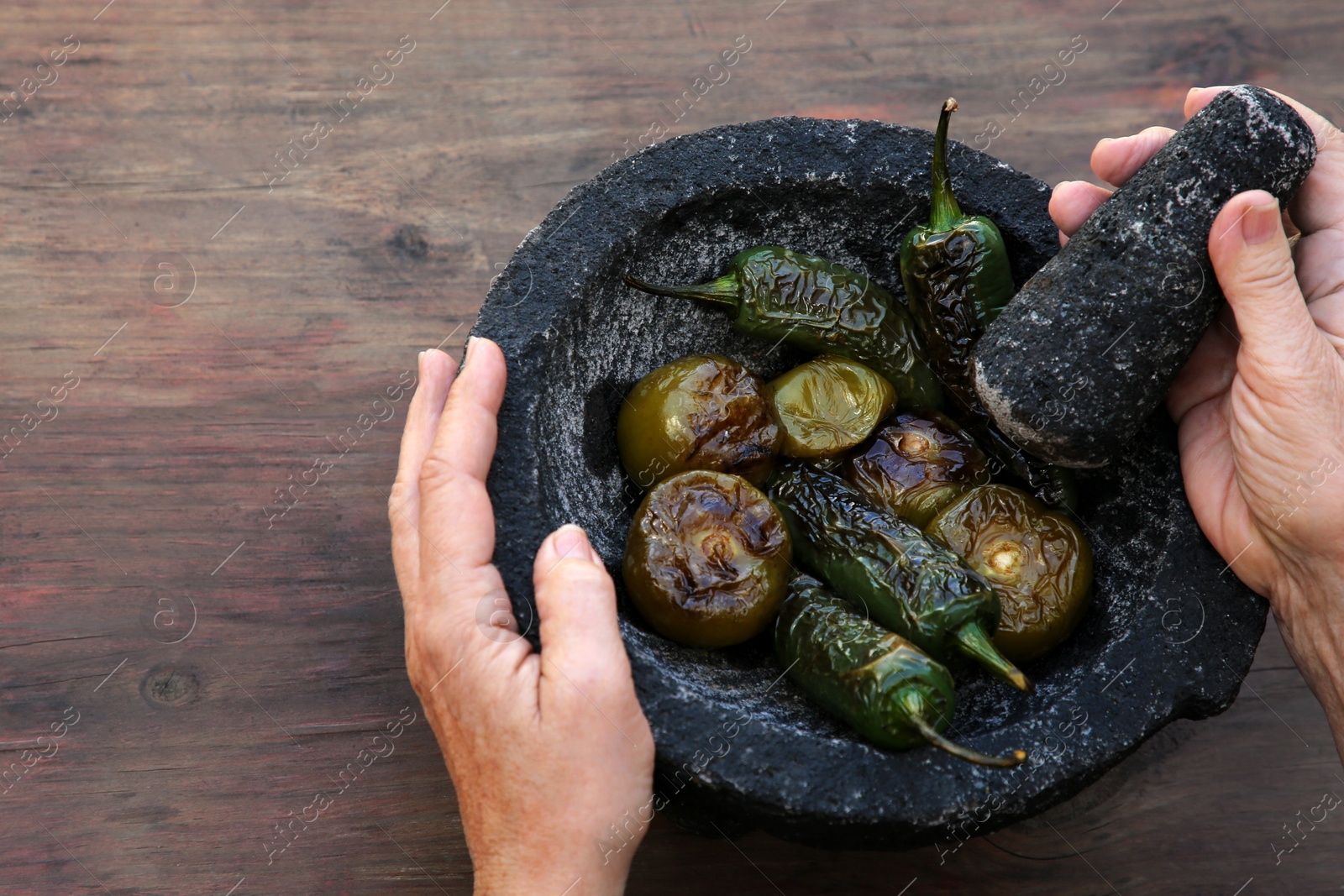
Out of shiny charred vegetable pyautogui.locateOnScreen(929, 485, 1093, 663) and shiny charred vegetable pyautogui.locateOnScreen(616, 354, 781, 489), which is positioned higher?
shiny charred vegetable pyautogui.locateOnScreen(616, 354, 781, 489)

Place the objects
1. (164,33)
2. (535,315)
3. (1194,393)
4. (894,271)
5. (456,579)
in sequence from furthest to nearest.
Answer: (164,33), (894,271), (1194,393), (535,315), (456,579)

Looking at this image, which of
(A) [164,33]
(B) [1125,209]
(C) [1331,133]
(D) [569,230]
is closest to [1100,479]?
(B) [1125,209]

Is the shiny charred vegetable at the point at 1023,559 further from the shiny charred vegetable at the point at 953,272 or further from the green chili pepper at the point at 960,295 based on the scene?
the shiny charred vegetable at the point at 953,272

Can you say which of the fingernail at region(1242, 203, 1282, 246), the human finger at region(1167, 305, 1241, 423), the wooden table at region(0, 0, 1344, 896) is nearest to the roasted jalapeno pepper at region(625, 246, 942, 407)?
the human finger at region(1167, 305, 1241, 423)

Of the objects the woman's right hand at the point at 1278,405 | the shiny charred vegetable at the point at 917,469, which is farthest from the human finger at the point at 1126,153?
the shiny charred vegetable at the point at 917,469

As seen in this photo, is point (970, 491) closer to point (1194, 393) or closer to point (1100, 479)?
point (1100, 479)

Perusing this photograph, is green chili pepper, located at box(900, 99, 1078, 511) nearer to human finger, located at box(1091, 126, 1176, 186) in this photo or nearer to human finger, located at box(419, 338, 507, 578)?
human finger, located at box(1091, 126, 1176, 186)
